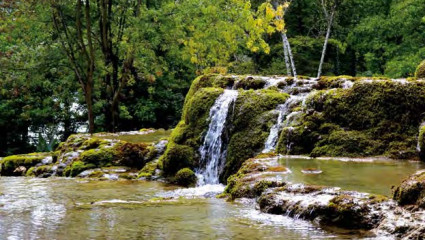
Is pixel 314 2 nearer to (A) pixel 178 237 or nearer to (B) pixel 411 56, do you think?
(B) pixel 411 56

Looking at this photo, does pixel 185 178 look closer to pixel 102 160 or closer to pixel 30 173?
→ pixel 102 160

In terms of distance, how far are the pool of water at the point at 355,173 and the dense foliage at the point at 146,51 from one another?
9.35 m

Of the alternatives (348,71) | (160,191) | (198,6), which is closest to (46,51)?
(198,6)

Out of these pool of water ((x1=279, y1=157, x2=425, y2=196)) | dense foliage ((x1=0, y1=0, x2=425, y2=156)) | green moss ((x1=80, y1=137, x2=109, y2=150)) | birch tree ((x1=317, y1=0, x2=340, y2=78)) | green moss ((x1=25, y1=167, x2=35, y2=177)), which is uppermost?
birch tree ((x1=317, y1=0, x2=340, y2=78))

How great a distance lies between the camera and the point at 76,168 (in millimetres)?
12711

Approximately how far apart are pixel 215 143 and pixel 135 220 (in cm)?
568

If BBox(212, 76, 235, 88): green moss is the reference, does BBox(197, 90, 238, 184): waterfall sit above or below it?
below

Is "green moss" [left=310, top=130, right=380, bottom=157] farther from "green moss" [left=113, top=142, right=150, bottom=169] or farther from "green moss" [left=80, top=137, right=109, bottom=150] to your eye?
"green moss" [left=80, top=137, right=109, bottom=150]

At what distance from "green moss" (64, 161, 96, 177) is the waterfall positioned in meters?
3.36

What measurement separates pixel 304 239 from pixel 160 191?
16.8 feet

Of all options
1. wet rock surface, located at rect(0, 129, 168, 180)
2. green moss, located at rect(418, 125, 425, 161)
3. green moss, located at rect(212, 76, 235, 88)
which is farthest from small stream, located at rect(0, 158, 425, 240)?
green moss, located at rect(212, 76, 235, 88)

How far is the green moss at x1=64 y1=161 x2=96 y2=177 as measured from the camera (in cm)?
1259

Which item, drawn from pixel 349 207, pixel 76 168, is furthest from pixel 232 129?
pixel 349 207

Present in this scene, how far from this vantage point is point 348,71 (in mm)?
34125
